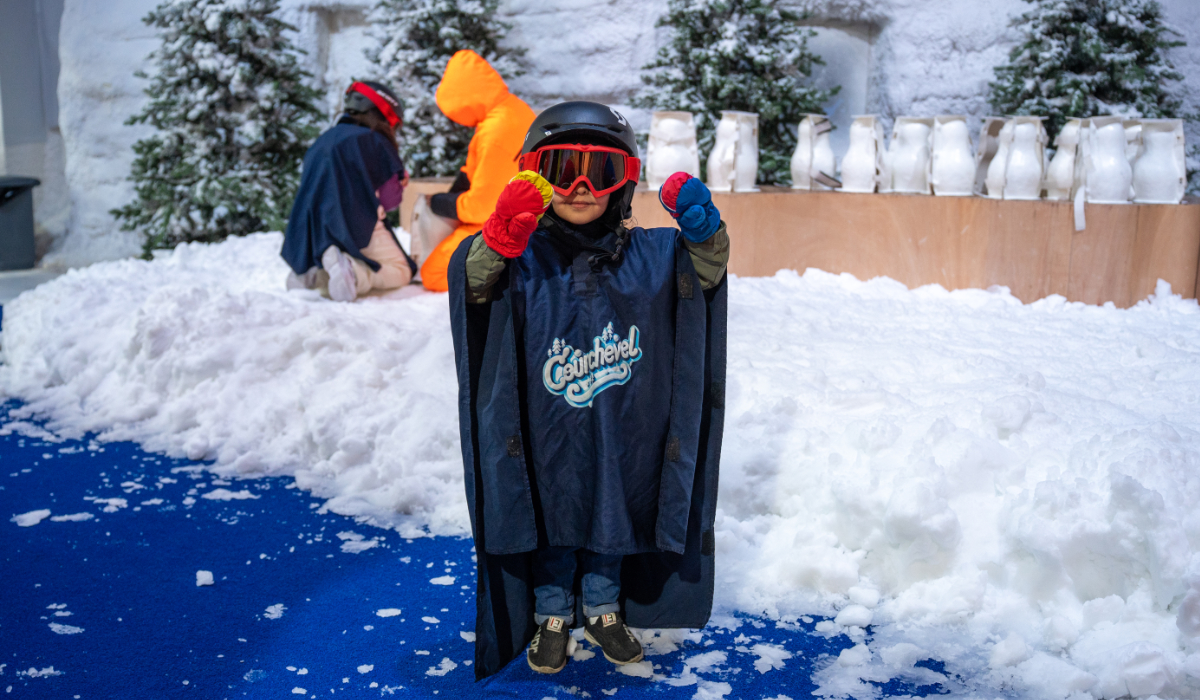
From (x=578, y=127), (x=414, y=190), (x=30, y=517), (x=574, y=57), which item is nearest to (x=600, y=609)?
(x=578, y=127)

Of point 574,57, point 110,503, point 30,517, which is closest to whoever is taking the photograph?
point 30,517

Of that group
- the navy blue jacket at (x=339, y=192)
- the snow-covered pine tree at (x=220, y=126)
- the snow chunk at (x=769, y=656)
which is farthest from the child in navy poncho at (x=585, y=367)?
the snow-covered pine tree at (x=220, y=126)

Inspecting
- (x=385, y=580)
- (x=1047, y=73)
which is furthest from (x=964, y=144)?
(x=385, y=580)

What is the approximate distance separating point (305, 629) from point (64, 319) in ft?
10.8

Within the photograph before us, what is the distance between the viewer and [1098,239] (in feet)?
15.1

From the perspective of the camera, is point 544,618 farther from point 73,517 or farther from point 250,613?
point 73,517

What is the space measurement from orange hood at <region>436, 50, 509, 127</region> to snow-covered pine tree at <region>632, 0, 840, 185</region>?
209 centimetres

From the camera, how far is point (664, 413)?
1.98m

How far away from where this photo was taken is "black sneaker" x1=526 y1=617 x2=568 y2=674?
6.72ft

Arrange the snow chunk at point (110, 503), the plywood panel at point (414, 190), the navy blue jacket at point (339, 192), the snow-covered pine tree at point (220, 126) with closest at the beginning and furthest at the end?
the snow chunk at point (110, 503) → the navy blue jacket at point (339, 192) → the plywood panel at point (414, 190) → the snow-covered pine tree at point (220, 126)

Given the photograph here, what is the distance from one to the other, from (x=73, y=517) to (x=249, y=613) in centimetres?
99

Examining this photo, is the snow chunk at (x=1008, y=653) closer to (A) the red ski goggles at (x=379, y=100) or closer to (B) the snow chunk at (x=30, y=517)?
(B) the snow chunk at (x=30, y=517)

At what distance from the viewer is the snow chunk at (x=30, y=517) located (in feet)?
9.29

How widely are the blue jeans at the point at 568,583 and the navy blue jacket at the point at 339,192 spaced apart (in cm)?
350
